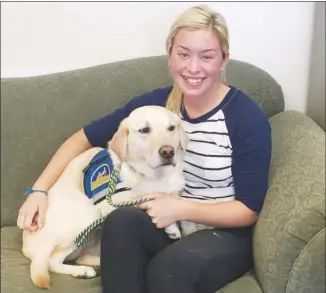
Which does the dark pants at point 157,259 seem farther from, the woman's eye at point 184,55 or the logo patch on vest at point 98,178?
the woman's eye at point 184,55

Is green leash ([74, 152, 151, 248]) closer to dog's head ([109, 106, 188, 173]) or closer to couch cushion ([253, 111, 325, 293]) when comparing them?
dog's head ([109, 106, 188, 173])

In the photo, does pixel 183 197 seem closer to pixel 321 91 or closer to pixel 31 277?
pixel 31 277

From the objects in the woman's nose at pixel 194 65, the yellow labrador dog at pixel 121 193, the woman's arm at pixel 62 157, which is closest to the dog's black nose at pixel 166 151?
the yellow labrador dog at pixel 121 193

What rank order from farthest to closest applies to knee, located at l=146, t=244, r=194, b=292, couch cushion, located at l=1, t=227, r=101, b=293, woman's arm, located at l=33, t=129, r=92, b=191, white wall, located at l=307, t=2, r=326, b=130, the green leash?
1. white wall, located at l=307, t=2, r=326, b=130
2. woman's arm, located at l=33, t=129, r=92, b=191
3. the green leash
4. couch cushion, located at l=1, t=227, r=101, b=293
5. knee, located at l=146, t=244, r=194, b=292

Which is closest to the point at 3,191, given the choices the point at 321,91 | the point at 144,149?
the point at 144,149

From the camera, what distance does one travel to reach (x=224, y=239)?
1.53 meters

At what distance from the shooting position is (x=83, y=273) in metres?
1.55

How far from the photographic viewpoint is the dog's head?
1558 mm

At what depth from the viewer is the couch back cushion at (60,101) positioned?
6.29ft

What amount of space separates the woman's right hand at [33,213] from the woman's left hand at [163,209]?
32cm

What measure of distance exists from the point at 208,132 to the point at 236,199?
218 millimetres

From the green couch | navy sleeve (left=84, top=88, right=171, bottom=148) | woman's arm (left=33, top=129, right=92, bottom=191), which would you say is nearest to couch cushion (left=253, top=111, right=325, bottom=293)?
the green couch

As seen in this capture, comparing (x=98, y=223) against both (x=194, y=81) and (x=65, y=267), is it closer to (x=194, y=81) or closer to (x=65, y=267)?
(x=65, y=267)

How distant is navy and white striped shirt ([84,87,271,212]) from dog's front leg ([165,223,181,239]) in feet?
0.45
